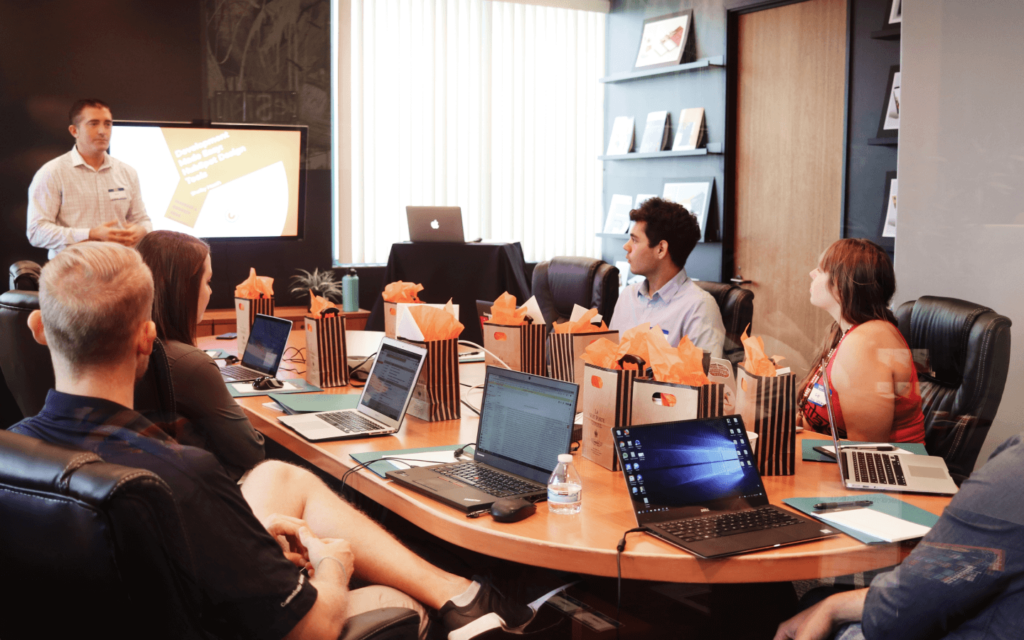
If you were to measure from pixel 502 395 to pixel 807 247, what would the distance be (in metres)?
2.23

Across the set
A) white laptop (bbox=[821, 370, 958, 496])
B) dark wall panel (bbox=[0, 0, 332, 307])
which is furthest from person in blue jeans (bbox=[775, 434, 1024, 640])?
dark wall panel (bbox=[0, 0, 332, 307])

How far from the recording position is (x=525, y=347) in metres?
2.51

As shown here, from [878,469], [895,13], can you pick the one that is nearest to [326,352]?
[878,469]

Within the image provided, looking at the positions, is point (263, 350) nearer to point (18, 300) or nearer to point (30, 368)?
point (18, 300)

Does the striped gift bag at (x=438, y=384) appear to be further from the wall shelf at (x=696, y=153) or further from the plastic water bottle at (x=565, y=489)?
the wall shelf at (x=696, y=153)

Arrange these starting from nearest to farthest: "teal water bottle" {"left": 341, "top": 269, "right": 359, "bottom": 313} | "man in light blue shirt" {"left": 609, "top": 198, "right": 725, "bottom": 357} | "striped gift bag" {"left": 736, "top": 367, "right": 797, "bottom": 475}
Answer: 1. "striped gift bag" {"left": 736, "top": 367, "right": 797, "bottom": 475}
2. "man in light blue shirt" {"left": 609, "top": 198, "right": 725, "bottom": 357}
3. "teal water bottle" {"left": 341, "top": 269, "right": 359, "bottom": 313}

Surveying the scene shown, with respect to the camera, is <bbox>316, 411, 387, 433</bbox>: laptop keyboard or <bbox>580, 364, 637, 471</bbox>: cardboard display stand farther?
<bbox>316, 411, 387, 433</bbox>: laptop keyboard

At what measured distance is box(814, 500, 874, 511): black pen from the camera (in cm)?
155

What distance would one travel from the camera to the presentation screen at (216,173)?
3209 millimetres

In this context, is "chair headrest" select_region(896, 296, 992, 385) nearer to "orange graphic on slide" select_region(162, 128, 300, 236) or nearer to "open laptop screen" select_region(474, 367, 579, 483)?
"open laptop screen" select_region(474, 367, 579, 483)

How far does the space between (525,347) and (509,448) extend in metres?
0.72

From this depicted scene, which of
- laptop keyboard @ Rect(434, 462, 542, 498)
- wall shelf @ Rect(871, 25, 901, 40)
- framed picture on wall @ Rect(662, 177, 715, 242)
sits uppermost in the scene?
wall shelf @ Rect(871, 25, 901, 40)

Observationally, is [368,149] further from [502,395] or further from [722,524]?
[722,524]

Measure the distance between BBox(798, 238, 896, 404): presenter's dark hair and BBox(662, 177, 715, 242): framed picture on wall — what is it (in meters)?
2.33
